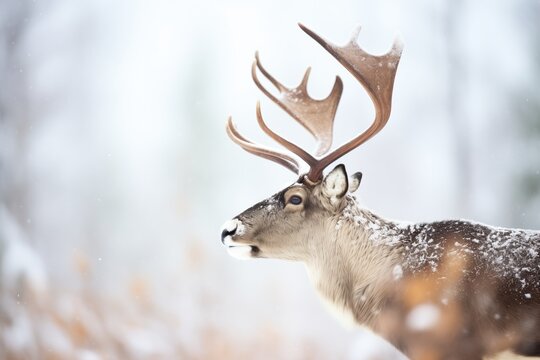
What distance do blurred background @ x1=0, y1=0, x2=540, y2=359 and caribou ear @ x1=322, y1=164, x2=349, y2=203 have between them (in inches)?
67.0

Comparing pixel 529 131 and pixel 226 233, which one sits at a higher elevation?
pixel 529 131

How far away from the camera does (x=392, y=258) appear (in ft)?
6.64

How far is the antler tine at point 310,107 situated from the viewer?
7.99 feet

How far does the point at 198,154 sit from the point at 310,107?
1.86 metres

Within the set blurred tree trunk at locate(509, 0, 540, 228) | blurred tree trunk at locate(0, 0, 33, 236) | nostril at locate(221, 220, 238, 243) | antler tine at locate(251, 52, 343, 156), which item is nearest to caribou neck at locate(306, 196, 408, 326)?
nostril at locate(221, 220, 238, 243)

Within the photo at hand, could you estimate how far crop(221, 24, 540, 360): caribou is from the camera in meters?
1.81

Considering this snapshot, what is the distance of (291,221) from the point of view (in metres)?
2.15

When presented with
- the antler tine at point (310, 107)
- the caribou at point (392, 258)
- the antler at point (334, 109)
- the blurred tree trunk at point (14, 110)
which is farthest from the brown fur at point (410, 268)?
the blurred tree trunk at point (14, 110)

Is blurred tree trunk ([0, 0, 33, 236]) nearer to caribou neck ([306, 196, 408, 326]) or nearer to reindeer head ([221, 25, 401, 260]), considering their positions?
reindeer head ([221, 25, 401, 260])

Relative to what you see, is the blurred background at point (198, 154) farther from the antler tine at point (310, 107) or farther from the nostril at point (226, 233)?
the nostril at point (226, 233)

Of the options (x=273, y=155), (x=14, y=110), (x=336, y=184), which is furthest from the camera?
(x=14, y=110)

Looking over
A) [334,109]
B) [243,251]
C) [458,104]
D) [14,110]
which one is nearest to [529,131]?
[458,104]

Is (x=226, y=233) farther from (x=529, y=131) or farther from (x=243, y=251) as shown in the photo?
(x=529, y=131)

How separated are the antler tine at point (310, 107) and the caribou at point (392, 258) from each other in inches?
2.5
